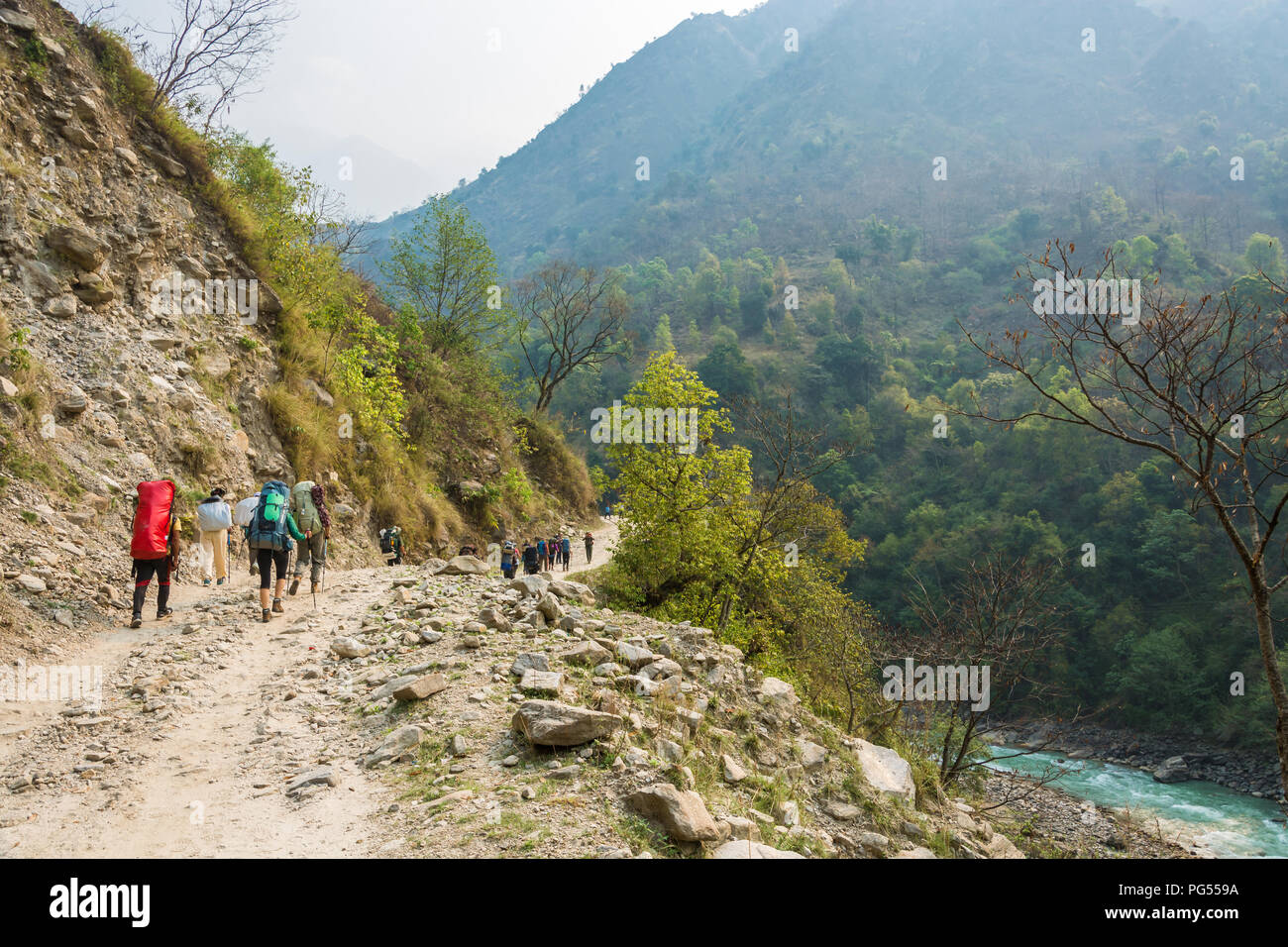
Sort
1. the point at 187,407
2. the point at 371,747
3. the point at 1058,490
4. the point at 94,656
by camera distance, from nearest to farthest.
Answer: the point at 371,747 → the point at 94,656 → the point at 187,407 → the point at 1058,490

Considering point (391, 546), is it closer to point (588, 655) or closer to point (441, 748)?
point (588, 655)

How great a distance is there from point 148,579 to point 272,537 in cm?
138

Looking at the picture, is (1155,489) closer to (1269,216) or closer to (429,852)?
(429,852)

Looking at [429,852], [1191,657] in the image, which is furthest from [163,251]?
[1191,657]

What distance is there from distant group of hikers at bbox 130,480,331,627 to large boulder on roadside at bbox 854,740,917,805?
772cm

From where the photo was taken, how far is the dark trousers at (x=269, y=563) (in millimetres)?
8852

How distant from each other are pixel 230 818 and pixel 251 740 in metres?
1.31

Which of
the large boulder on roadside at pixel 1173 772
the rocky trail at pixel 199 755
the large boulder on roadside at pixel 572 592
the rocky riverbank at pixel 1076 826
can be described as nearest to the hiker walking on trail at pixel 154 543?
the rocky trail at pixel 199 755

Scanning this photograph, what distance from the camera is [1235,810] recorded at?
100 feet

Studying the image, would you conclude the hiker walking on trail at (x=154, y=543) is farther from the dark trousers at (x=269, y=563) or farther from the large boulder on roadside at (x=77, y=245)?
the large boulder on roadside at (x=77, y=245)

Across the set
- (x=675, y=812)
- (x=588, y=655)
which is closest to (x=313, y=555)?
(x=588, y=655)

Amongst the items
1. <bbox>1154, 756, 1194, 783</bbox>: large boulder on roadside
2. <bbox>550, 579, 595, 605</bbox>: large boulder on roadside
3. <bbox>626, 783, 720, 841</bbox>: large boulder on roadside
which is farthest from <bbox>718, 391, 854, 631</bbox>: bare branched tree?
<bbox>1154, 756, 1194, 783</bbox>: large boulder on roadside

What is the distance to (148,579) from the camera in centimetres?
834
